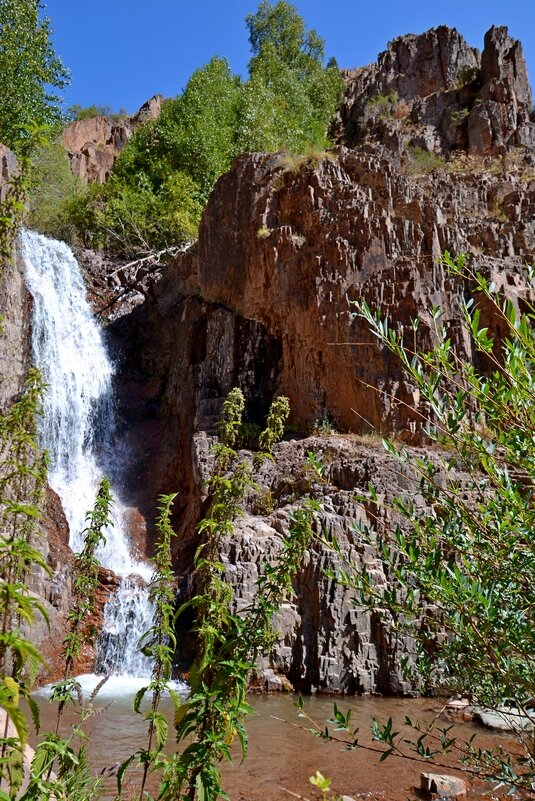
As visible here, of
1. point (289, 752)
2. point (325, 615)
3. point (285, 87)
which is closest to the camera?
point (289, 752)

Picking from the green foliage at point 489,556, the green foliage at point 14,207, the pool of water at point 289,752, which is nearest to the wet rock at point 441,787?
the pool of water at point 289,752

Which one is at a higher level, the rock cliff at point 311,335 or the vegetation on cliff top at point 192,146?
the vegetation on cliff top at point 192,146

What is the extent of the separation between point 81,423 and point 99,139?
1103 inches

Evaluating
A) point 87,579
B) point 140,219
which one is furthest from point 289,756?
point 140,219

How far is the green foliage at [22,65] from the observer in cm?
2358

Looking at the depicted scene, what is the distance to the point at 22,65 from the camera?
2423 centimetres

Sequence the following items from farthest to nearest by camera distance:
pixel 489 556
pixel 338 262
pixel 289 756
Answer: pixel 338 262 → pixel 289 756 → pixel 489 556

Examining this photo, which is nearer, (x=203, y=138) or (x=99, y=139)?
(x=203, y=138)

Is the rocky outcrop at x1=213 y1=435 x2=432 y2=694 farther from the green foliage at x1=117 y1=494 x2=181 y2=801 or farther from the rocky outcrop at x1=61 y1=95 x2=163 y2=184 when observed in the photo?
the rocky outcrop at x1=61 y1=95 x2=163 y2=184

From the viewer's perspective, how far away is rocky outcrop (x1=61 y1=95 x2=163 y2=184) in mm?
34406

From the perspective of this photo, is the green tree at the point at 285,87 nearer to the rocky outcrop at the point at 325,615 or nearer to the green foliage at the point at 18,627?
the rocky outcrop at the point at 325,615

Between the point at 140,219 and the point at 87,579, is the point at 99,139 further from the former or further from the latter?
the point at 87,579

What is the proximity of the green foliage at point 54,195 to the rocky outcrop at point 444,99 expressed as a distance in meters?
12.2

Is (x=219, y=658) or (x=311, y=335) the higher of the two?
(x=311, y=335)
